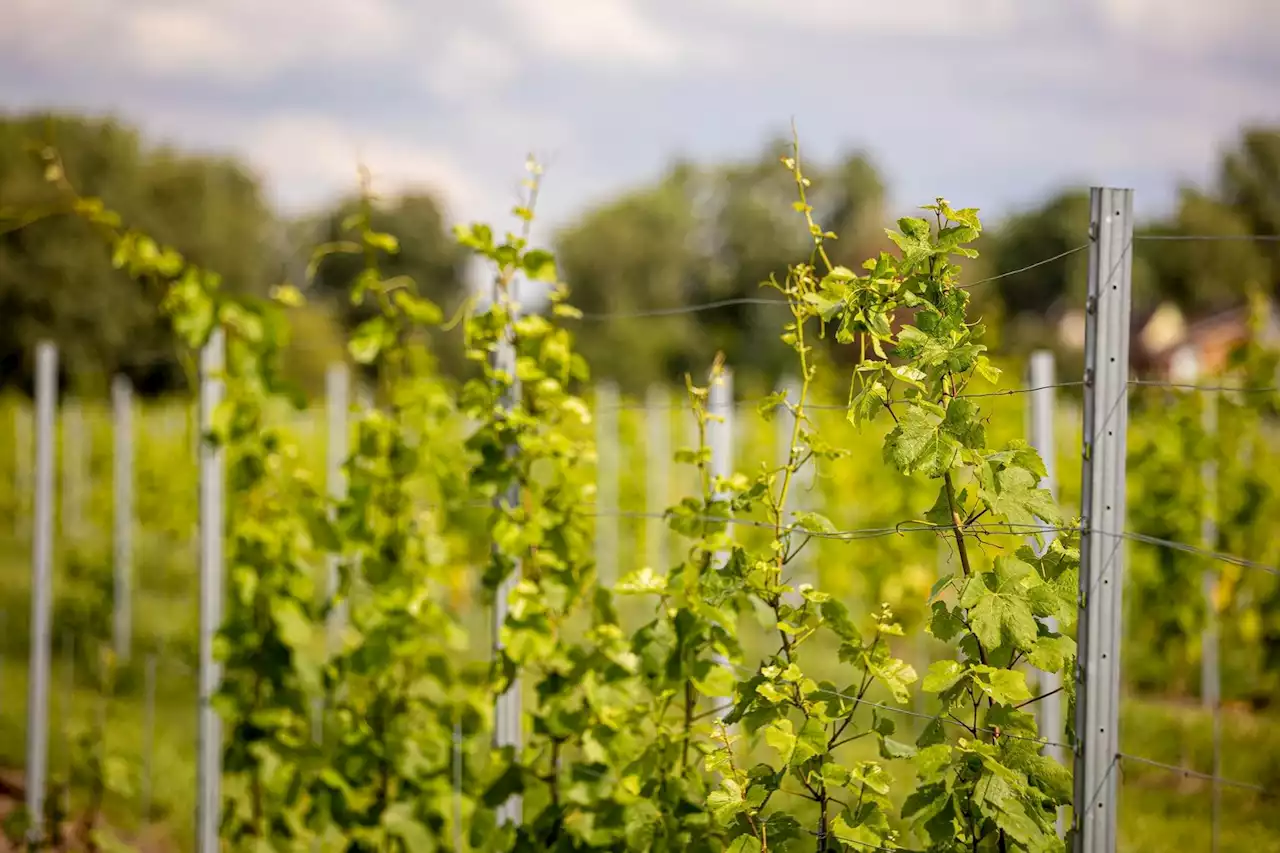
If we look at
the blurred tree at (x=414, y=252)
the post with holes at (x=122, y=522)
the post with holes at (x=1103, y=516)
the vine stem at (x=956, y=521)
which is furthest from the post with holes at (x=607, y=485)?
the blurred tree at (x=414, y=252)

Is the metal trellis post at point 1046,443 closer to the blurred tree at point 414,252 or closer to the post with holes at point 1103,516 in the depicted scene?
the post with holes at point 1103,516

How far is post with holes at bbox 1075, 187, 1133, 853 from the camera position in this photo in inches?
65.5

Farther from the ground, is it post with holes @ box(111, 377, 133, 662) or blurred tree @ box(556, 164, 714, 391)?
blurred tree @ box(556, 164, 714, 391)

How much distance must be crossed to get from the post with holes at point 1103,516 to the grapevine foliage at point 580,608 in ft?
0.23

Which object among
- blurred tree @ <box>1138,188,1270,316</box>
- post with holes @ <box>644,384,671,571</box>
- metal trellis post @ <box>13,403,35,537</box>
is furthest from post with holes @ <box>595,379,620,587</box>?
blurred tree @ <box>1138,188,1270,316</box>

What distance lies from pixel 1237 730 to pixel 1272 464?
187 cm

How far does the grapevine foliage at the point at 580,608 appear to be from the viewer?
179 centimetres

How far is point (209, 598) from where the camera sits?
11.2 feet

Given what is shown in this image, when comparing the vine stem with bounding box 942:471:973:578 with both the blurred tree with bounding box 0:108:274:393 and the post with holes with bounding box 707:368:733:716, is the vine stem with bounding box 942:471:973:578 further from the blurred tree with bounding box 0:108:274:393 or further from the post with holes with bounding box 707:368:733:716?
the blurred tree with bounding box 0:108:274:393

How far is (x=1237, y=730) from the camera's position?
18.8ft

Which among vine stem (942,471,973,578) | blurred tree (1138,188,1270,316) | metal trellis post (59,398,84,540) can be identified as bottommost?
metal trellis post (59,398,84,540)

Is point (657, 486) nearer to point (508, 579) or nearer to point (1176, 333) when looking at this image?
point (508, 579)

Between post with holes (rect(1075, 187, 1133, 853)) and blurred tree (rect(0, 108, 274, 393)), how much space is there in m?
28.5

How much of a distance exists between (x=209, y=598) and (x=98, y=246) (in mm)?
31180
